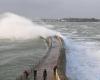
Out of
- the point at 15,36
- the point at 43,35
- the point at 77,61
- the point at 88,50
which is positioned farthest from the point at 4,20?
the point at 77,61

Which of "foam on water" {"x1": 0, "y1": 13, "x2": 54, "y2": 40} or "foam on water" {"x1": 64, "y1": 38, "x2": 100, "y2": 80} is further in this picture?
"foam on water" {"x1": 0, "y1": 13, "x2": 54, "y2": 40}

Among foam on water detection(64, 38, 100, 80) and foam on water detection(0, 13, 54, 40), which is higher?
foam on water detection(0, 13, 54, 40)

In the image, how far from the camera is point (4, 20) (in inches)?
2507

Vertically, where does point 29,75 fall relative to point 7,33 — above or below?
below

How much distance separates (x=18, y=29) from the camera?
60.4 meters

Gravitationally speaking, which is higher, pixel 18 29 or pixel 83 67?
pixel 18 29

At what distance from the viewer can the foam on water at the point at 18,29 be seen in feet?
179

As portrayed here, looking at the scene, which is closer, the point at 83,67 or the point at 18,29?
the point at 83,67

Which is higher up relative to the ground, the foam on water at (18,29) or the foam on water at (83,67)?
the foam on water at (18,29)

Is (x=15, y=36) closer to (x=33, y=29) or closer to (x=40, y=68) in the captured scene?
(x=33, y=29)

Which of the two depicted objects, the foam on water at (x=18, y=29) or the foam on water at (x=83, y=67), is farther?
the foam on water at (x=18, y=29)

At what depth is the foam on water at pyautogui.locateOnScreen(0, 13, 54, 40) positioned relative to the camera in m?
54.5

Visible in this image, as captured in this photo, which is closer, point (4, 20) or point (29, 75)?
point (29, 75)

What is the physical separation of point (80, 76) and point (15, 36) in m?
33.8
